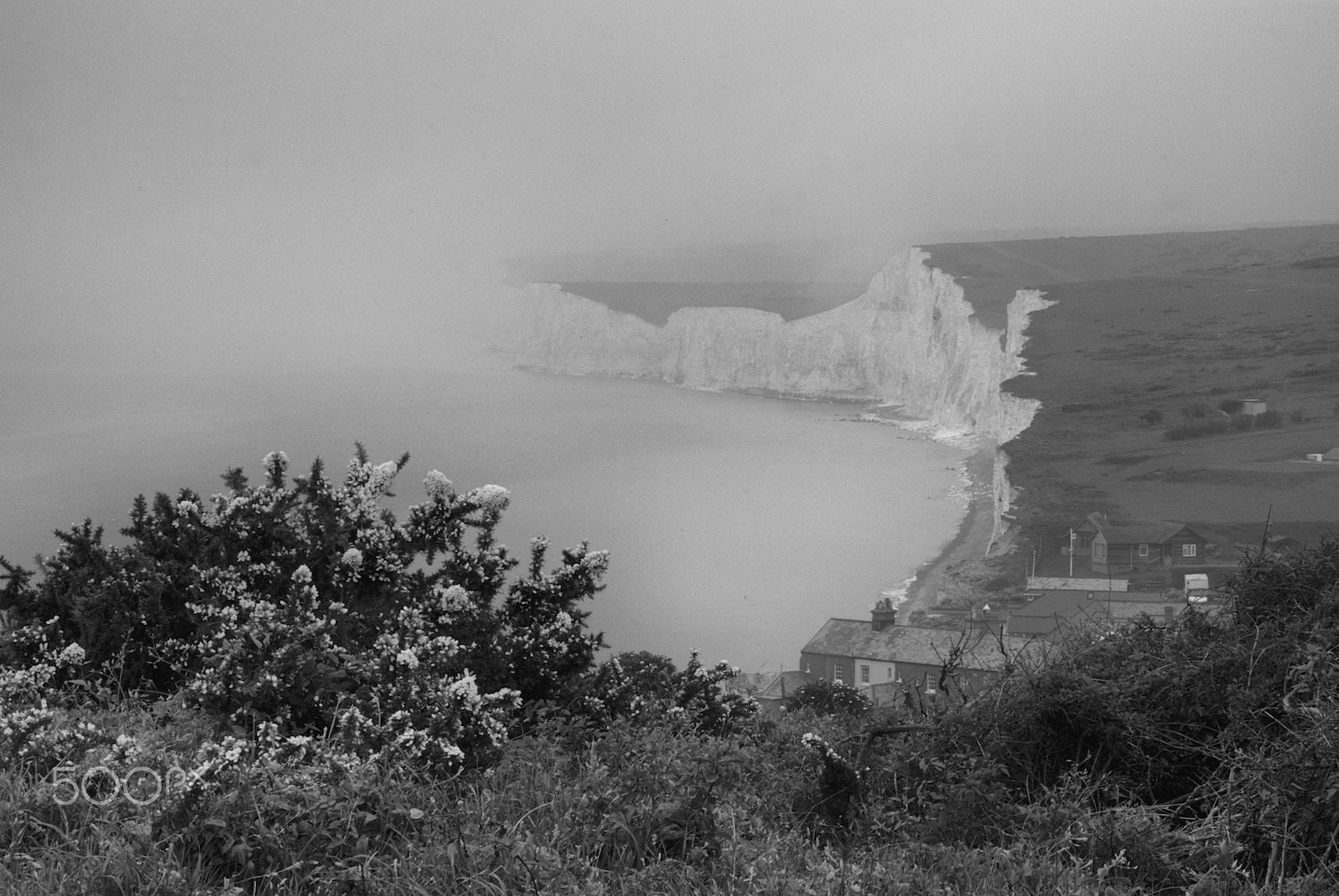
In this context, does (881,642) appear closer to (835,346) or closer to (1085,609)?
(1085,609)

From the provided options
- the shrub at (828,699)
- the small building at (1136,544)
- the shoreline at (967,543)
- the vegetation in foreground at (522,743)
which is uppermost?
the vegetation in foreground at (522,743)

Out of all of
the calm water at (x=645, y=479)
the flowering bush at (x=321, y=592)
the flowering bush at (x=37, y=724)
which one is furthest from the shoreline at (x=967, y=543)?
the flowering bush at (x=37, y=724)

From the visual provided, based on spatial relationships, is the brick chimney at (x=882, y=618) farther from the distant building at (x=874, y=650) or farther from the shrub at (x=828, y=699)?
the shrub at (x=828, y=699)

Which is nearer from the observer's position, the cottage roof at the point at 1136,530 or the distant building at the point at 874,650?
the distant building at the point at 874,650

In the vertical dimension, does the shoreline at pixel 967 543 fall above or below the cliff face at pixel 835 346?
below

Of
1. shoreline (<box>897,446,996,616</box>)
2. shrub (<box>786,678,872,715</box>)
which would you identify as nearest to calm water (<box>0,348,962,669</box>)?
shoreline (<box>897,446,996,616</box>)

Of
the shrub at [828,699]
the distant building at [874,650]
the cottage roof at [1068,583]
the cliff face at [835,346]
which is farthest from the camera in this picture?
the cliff face at [835,346]
